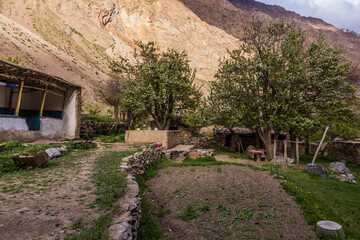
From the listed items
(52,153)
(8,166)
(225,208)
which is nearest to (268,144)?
(225,208)

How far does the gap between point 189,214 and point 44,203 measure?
13.3 feet

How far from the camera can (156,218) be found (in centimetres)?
686

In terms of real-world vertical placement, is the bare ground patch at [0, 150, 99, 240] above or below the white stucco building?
below

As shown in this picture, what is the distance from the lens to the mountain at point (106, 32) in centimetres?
4412

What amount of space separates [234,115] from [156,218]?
15038 millimetres

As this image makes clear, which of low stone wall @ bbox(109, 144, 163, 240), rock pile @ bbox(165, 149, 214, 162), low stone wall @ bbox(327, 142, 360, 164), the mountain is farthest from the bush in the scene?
the mountain

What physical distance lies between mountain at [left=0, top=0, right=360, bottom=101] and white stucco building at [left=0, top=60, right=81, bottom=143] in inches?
869

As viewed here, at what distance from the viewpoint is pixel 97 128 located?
22.9 m

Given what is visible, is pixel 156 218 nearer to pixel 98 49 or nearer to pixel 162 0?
pixel 98 49

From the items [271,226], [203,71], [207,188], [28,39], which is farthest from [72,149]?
[203,71]

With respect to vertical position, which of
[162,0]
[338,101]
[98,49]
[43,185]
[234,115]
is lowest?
[43,185]

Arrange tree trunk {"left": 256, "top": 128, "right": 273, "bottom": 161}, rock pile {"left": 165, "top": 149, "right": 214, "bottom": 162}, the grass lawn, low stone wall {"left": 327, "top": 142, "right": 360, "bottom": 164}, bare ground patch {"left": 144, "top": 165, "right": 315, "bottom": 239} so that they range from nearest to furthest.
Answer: bare ground patch {"left": 144, "top": 165, "right": 315, "bottom": 239}
the grass lawn
rock pile {"left": 165, "top": 149, "right": 214, "bottom": 162}
tree trunk {"left": 256, "top": 128, "right": 273, "bottom": 161}
low stone wall {"left": 327, "top": 142, "right": 360, "bottom": 164}

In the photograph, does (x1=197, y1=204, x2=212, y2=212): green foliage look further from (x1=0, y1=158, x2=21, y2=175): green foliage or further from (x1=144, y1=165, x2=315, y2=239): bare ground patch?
(x1=0, y1=158, x2=21, y2=175): green foliage

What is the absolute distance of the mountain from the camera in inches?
1737
